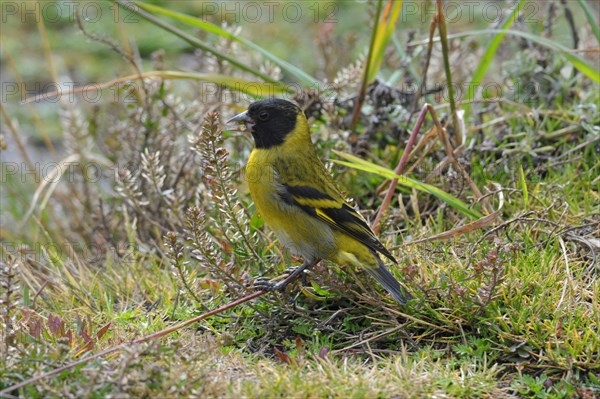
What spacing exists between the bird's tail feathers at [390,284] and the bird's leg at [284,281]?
391 mm

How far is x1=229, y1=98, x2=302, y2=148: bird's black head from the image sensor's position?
479 cm

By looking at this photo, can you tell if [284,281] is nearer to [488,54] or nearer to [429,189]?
[429,189]

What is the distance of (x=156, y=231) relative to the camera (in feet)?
17.8

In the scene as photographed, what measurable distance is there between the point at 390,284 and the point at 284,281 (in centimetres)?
59

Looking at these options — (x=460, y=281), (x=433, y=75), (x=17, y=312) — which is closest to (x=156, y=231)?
(x=17, y=312)

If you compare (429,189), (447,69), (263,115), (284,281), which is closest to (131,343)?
(284,281)

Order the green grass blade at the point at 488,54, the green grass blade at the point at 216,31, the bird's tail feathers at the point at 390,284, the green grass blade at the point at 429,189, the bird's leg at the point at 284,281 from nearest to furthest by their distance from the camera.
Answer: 1. the bird's tail feathers at the point at 390,284
2. the bird's leg at the point at 284,281
3. the green grass blade at the point at 429,189
4. the green grass blade at the point at 488,54
5. the green grass blade at the point at 216,31

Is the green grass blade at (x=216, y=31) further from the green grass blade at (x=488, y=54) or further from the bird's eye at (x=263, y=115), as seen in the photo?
the green grass blade at (x=488, y=54)

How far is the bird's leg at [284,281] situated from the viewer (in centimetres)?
410

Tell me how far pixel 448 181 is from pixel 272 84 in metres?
1.54

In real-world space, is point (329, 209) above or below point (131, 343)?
above

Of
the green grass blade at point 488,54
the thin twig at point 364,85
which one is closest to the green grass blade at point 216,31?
the thin twig at point 364,85

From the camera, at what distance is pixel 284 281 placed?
13.6 feet

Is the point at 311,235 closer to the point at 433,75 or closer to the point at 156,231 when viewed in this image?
the point at 156,231
